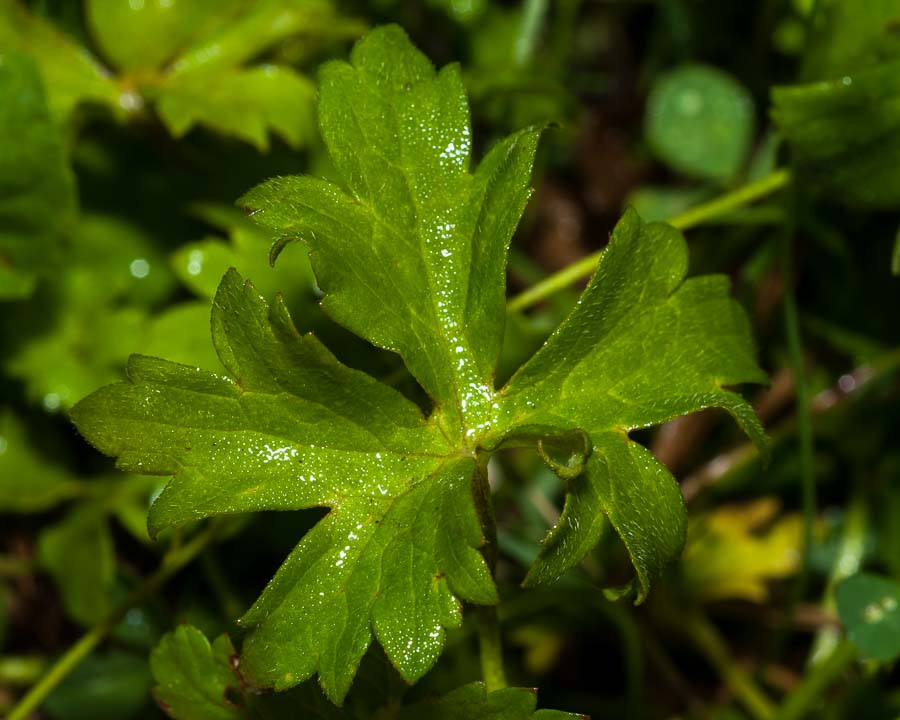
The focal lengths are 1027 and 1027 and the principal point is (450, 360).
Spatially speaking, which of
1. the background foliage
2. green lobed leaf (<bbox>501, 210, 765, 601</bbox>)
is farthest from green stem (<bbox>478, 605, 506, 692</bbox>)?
the background foliage

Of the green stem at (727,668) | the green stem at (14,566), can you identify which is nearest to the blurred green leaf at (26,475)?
the green stem at (14,566)

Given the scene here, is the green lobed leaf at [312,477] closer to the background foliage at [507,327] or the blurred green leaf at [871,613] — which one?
Answer: the background foliage at [507,327]

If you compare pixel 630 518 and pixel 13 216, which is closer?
pixel 630 518

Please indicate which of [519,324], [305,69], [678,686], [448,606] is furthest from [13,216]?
[678,686]

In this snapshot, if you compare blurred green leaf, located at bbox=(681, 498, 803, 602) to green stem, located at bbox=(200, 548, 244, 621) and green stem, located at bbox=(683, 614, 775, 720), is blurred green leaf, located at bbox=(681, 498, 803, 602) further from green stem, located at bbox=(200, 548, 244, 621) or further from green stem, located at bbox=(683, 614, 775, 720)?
green stem, located at bbox=(200, 548, 244, 621)

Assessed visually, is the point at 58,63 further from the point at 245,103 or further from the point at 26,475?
the point at 26,475

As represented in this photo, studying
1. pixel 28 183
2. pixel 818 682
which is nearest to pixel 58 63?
pixel 28 183

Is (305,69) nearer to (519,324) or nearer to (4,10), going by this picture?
(4,10)

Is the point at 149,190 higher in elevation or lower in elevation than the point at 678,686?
higher
